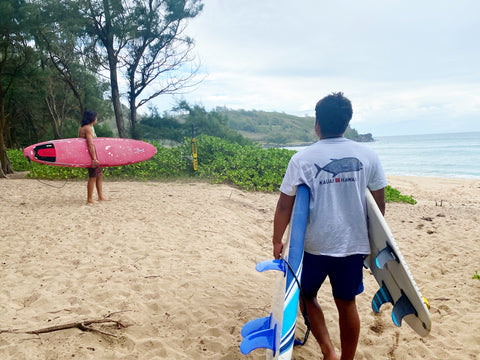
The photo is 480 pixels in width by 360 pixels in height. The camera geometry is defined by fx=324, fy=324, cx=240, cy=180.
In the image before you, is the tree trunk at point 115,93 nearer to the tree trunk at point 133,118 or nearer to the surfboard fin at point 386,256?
the tree trunk at point 133,118

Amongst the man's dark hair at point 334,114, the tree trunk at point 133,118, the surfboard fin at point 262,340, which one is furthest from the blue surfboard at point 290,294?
the tree trunk at point 133,118

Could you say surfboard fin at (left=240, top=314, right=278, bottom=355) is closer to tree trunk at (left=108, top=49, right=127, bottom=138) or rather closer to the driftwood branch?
the driftwood branch

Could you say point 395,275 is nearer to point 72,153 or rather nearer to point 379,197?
point 379,197

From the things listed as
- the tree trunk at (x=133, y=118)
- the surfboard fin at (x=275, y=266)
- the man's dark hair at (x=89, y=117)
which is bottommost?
the surfboard fin at (x=275, y=266)

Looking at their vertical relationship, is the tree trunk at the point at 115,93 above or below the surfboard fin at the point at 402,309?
above

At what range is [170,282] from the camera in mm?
3332

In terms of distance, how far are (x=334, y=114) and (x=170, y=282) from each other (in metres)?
2.41

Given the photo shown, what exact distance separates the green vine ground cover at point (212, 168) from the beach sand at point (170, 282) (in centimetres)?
329

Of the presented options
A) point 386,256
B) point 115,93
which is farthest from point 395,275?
point 115,93

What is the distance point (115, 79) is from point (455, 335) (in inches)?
577

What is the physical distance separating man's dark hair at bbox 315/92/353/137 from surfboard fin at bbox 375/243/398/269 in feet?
2.34

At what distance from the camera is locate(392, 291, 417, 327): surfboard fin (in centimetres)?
192

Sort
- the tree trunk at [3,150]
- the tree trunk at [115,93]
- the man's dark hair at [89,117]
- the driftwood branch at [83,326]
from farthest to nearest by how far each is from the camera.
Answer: the tree trunk at [115,93] → the tree trunk at [3,150] → the man's dark hair at [89,117] → the driftwood branch at [83,326]

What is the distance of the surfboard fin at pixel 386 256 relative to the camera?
183cm
